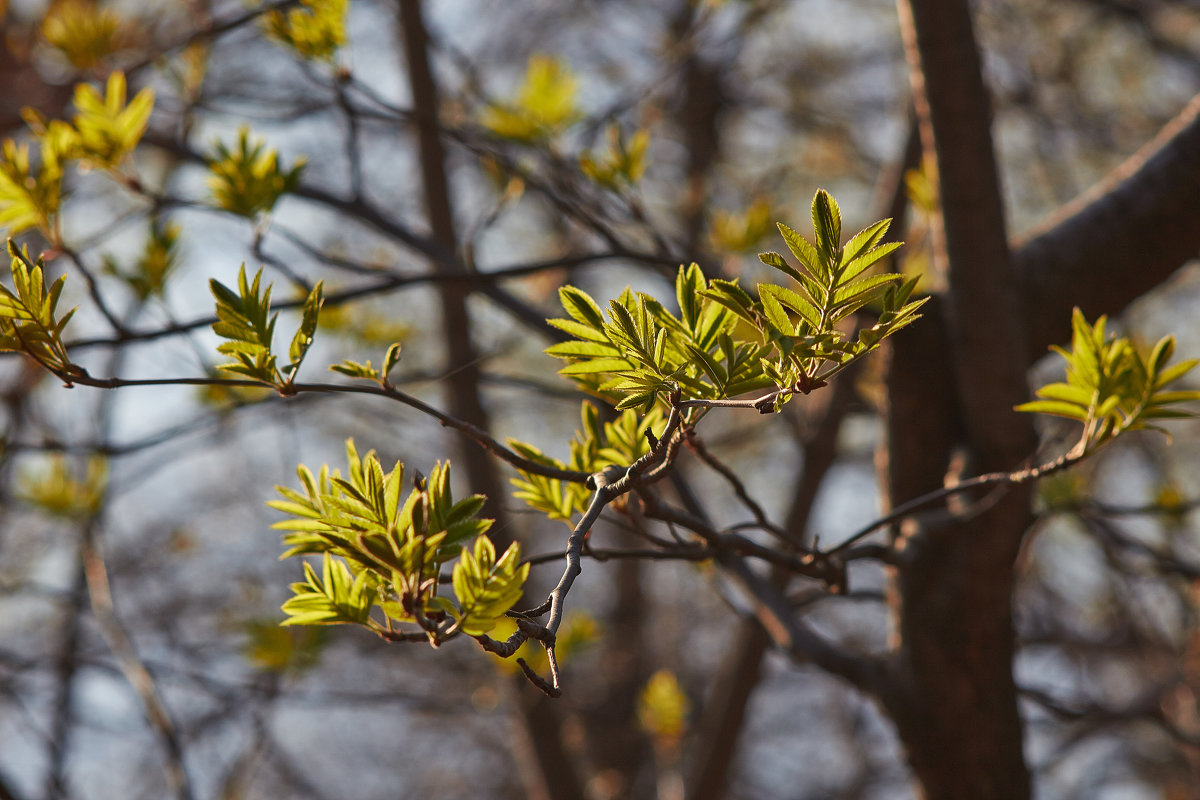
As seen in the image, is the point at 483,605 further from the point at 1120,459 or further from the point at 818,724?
the point at 818,724

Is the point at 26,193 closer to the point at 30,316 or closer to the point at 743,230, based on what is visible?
the point at 30,316

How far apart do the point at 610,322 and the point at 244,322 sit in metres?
0.35

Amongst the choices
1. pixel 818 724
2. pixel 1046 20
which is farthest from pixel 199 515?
pixel 1046 20

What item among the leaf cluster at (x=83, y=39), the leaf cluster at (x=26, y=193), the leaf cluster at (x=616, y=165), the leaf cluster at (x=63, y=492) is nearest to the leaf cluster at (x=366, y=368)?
the leaf cluster at (x=26, y=193)

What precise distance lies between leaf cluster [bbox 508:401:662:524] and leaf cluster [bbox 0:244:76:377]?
1.38 ft

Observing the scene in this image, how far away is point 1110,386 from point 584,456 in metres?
0.47

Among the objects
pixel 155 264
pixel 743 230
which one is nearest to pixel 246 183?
pixel 155 264

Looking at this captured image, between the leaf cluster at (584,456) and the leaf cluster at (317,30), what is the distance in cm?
88

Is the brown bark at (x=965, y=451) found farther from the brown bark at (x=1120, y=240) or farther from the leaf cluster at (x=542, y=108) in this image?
the leaf cluster at (x=542, y=108)

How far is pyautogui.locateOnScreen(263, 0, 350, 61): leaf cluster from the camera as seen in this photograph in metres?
1.36

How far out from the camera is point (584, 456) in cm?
86

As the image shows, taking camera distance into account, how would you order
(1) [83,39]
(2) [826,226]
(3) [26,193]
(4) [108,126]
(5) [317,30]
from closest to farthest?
(2) [826,226]
(3) [26,193]
(4) [108,126]
(5) [317,30]
(1) [83,39]

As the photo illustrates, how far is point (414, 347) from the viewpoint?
13.7 ft

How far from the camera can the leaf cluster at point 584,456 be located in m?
0.86
